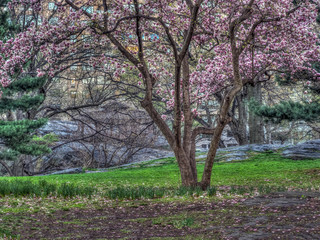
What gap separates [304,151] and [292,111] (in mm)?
8179

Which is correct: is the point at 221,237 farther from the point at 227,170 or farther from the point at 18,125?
the point at 227,170

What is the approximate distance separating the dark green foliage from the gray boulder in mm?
7130

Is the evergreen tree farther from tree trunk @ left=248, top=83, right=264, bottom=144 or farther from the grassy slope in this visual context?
tree trunk @ left=248, top=83, right=264, bottom=144

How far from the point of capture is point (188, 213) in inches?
206

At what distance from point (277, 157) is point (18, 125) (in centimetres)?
1117

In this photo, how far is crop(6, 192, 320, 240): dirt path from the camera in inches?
151

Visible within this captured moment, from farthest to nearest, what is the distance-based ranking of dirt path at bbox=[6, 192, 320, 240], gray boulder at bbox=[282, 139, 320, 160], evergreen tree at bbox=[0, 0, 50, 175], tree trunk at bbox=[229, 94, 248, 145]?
tree trunk at bbox=[229, 94, 248, 145]
gray boulder at bbox=[282, 139, 320, 160]
evergreen tree at bbox=[0, 0, 50, 175]
dirt path at bbox=[6, 192, 320, 240]

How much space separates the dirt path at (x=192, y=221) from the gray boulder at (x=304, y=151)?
34.0 ft

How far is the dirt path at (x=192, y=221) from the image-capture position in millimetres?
3830

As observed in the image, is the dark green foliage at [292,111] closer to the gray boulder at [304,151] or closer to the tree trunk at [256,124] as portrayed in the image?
the gray boulder at [304,151]

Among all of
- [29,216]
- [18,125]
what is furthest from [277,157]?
[29,216]

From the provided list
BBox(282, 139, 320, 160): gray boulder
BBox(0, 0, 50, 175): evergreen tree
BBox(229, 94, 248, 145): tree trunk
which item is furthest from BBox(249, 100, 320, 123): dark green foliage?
BBox(229, 94, 248, 145): tree trunk

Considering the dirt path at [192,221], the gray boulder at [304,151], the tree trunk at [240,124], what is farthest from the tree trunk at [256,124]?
the dirt path at [192,221]

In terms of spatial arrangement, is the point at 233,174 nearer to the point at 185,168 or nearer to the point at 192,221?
the point at 185,168
